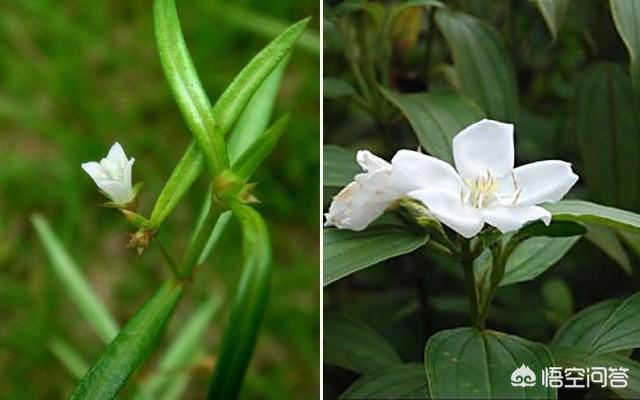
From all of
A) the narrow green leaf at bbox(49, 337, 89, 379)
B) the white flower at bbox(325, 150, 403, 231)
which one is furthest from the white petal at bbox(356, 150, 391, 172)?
the narrow green leaf at bbox(49, 337, 89, 379)

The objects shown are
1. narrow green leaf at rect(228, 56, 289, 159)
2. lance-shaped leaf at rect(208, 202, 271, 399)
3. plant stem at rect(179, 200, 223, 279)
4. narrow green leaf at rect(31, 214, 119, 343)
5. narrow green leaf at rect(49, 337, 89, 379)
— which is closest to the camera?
lance-shaped leaf at rect(208, 202, 271, 399)

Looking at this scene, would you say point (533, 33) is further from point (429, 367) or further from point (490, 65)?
point (429, 367)

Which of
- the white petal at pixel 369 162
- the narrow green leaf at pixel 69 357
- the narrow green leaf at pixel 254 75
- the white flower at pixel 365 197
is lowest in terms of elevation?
the narrow green leaf at pixel 69 357

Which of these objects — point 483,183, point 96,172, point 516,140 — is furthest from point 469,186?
point 516,140

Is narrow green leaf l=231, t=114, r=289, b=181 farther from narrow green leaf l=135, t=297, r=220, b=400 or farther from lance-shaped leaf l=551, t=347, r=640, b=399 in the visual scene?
narrow green leaf l=135, t=297, r=220, b=400

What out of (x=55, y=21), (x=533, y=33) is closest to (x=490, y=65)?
(x=533, y=33)

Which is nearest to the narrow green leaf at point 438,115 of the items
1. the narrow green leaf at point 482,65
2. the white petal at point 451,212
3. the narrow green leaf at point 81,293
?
the narrow green leaf at point 482,65

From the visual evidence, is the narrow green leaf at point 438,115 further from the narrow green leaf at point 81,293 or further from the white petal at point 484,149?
the narrow green leaf at point 81,293
